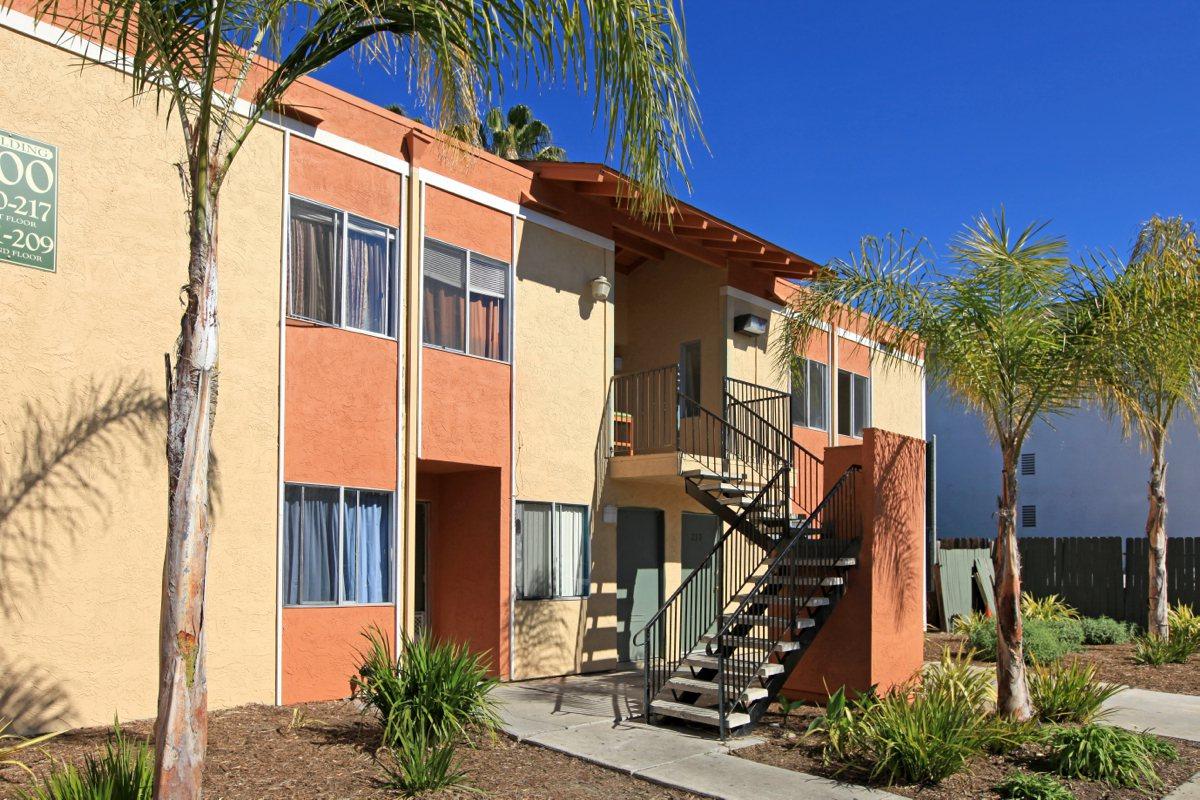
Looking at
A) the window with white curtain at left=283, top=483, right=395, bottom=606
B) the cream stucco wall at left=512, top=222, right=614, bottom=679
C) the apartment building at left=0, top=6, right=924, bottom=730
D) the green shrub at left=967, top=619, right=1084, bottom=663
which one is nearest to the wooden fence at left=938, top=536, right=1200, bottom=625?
the green shrub at left=967, top=619, right=1084, bottom=663

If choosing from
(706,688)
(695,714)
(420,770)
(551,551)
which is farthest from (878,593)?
(420,770)

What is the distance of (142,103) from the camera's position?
9.55m

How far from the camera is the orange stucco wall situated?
1063 cm

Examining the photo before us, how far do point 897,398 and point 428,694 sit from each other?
15237 mm

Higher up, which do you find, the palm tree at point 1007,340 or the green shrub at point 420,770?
the palm tree at point 1007,340

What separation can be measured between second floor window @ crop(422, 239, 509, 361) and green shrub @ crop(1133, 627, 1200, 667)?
995 centimetres

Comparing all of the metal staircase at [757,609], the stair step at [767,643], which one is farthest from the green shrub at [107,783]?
the stair step at [767,643]

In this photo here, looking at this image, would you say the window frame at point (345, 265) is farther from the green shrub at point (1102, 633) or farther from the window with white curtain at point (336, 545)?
the green shrub at point (1102, 633)

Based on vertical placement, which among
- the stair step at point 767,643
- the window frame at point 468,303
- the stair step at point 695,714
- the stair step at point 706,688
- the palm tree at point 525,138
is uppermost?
the palm tree at point 525,138

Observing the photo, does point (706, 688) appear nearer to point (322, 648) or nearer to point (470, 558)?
point (322, 648)

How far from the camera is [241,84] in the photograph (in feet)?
22.7

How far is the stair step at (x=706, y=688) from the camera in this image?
386 inches

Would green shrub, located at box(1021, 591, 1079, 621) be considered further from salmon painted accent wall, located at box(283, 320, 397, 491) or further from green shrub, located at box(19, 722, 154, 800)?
green shrub, located at box(19, 722, 154, 800)

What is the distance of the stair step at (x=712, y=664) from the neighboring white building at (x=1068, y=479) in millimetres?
18186
